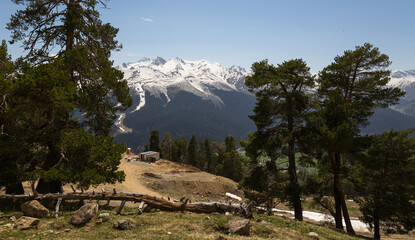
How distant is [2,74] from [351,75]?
86.0 ft

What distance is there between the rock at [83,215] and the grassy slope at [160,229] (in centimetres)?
32

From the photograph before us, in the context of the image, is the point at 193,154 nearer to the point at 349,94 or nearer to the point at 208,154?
the point at 208,154

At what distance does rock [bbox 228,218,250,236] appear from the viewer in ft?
40.9

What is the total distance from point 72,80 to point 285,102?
18.9m

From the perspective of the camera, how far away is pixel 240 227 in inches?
494

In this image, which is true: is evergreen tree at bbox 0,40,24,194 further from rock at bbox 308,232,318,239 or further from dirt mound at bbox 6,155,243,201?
rock at bbox 308,232,318,239

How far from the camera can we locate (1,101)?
44.6 feet

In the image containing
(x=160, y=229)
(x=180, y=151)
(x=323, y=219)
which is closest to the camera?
(x=160, y=229)

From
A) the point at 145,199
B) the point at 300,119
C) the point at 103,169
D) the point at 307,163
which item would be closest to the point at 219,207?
the point at 145,199

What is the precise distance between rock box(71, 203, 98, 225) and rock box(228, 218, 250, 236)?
8.12 m

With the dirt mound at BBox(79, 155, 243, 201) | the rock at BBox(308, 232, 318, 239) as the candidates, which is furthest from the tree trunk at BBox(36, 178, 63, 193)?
the rock at BBox(308, 232, 318, 239)

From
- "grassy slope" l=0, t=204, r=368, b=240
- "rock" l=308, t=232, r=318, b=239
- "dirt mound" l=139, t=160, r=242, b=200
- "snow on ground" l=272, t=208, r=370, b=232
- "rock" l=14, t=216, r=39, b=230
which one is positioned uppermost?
"rock" l=14, t=216, r=39, b=230

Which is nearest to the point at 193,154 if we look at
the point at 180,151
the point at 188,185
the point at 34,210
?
the point at 180,151

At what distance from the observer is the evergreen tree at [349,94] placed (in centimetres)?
1820
